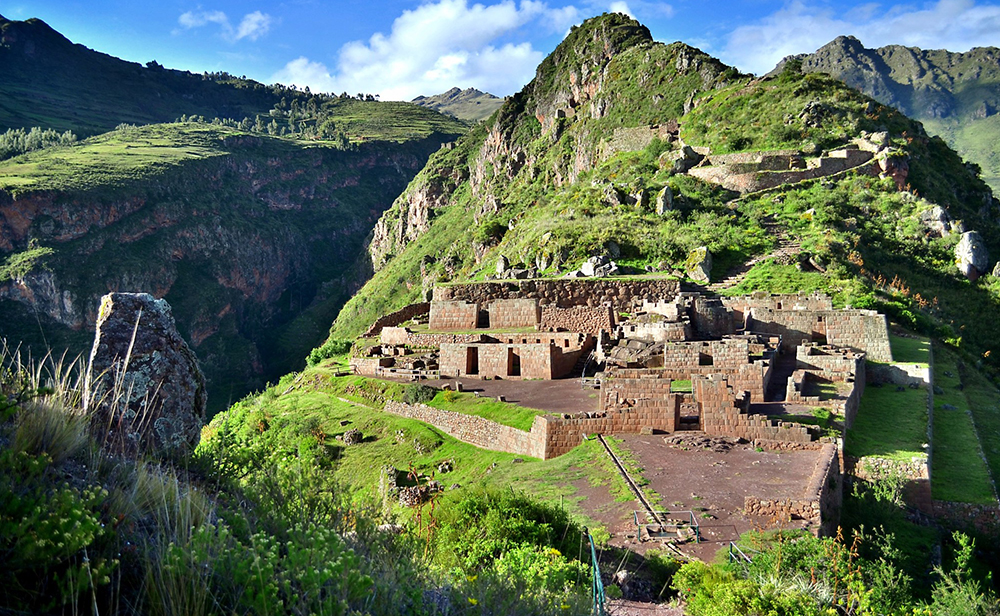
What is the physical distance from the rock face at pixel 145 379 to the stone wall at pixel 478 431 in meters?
10.5

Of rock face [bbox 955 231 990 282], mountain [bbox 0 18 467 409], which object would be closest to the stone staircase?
rock face [bbox 955 231 990 282]

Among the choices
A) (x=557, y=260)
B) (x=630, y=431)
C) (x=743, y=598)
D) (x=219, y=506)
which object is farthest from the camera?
(x=557, y=260)

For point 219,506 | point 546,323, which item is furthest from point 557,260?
point 219,506

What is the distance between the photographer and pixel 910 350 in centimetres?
2270

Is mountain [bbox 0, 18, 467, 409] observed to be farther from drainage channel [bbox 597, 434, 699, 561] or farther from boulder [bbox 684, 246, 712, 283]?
drainage channel [bbox 597, 434, 699, 561]

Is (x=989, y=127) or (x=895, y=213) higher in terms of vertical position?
(x=989, y=127)

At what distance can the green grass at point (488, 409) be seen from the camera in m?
17.9

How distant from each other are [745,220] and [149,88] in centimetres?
19025

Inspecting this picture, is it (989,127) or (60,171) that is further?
(989,127)

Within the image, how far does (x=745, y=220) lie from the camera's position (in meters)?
35.1

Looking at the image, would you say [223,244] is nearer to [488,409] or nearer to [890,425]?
[488,409]

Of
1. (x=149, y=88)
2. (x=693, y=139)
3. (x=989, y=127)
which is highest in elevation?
(x=149, y=88)

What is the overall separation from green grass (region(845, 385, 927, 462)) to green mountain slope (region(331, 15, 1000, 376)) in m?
7.80

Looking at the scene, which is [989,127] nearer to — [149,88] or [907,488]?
[907,488]
